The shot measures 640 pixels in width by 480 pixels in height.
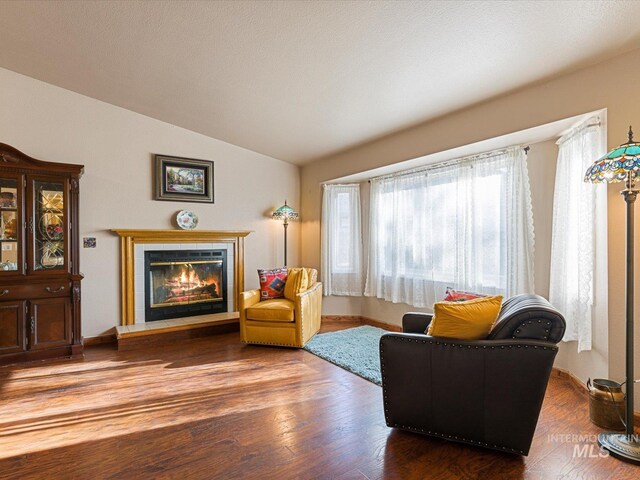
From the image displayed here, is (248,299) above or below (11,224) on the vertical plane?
below

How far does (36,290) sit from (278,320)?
2.51m

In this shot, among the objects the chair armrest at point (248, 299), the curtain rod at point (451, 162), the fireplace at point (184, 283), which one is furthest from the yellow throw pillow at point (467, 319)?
the fireplace at point (184, 283)

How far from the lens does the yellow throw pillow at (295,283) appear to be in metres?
4.29

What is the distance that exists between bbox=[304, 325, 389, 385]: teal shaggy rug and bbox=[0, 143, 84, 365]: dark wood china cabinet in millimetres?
2656

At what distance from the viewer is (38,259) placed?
142 inches

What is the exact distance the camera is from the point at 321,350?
154 inches

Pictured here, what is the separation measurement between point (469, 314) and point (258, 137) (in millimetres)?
3722

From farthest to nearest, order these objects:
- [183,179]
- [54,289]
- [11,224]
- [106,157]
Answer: [183,179]
[106,157]
[54,289]
[11,224]

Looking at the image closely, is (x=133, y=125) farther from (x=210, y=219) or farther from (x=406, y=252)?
(x=406, y=252)

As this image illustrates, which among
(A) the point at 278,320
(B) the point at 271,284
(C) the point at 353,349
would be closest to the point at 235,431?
(A) the point at 278,320

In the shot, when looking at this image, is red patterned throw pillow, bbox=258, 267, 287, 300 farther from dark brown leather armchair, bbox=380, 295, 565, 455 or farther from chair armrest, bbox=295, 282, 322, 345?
dark brown leather armchair, bbox=380, 295, 565, 455

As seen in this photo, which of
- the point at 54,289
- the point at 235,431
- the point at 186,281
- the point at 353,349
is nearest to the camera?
the point at 235,431

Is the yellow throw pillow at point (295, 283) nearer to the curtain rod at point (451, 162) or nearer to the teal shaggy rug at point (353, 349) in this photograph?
the teal shaggy rug at point (353, 349)

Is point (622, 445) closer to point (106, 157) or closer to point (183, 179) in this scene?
point (183, 179)
